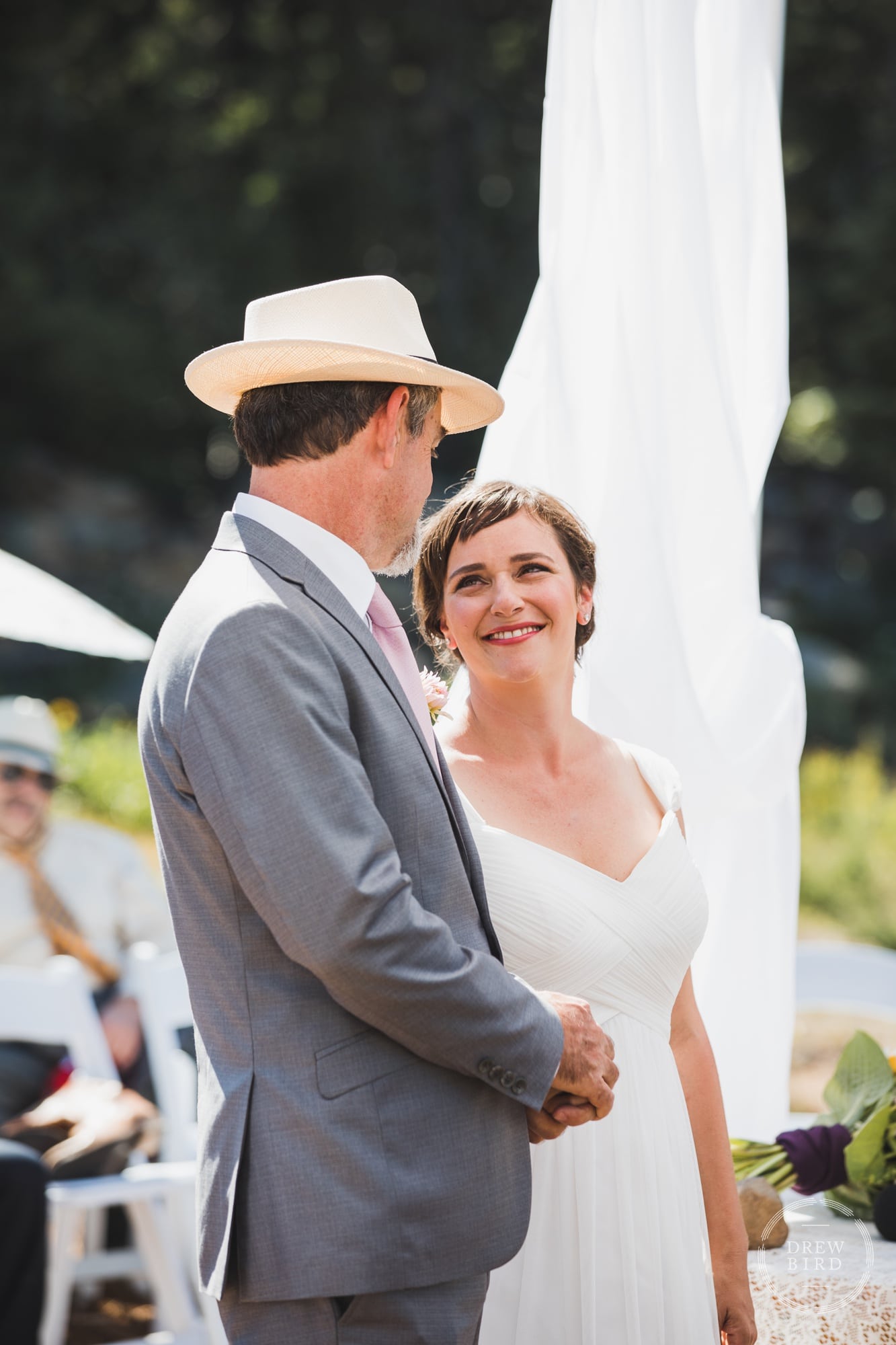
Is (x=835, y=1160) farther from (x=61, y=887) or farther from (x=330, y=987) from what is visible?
(x=61, y=887)

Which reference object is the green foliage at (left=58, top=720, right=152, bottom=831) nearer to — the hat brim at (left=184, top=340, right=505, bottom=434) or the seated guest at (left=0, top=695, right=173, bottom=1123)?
the seated guest at (left=0, top=695, right=173, bottom=1123)

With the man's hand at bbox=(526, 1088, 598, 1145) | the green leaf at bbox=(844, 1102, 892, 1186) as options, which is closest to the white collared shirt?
the man's hand at bbox=(526, 1088, 598, 1145)

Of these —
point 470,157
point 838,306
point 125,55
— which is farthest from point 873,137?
point 125,55

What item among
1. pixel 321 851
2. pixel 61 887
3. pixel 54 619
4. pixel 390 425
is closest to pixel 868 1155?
pixel 321 851

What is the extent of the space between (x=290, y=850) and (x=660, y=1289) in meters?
1.12

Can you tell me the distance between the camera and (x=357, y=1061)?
1653 mm

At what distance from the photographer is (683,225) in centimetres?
274

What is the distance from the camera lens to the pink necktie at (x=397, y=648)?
76.0 inches

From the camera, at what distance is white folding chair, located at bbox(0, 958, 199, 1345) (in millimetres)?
3867

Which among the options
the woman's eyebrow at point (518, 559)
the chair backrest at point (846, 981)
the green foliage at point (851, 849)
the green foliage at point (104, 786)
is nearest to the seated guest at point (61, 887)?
the chair backrest at point (846, 981)

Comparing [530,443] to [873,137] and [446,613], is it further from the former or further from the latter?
[873,137]

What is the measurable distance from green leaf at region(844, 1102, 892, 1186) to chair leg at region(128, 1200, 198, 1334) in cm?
239

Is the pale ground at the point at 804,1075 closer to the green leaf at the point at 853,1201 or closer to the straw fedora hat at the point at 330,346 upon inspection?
the green leaf at the point at 853,1201

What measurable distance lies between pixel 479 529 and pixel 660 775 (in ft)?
1.92
